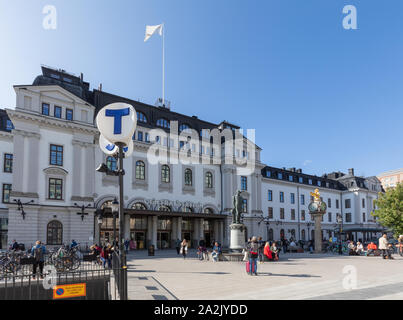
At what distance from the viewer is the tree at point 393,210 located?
39156mm

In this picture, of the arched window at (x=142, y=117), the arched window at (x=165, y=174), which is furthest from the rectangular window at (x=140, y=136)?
the arched window at (x=165, y=174)

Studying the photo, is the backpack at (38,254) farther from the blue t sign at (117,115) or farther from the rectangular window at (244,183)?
the rectangular window at (244,183)

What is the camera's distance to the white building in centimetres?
3231

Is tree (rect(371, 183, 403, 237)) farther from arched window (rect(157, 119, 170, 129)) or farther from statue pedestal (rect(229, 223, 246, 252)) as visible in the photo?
arched window (rect(157, 119, 170, 129))

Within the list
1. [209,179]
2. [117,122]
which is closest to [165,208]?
[209,179]

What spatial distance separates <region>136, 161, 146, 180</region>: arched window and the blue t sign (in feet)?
109

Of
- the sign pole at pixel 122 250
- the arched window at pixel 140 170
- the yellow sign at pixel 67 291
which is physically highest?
the arched window at pixel 140 170

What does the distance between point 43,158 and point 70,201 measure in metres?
4.99

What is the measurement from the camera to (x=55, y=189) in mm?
33594

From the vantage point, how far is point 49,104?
34375mm

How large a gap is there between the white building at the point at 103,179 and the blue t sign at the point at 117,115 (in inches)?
1089

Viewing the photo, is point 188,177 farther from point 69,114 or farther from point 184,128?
point 69,114
